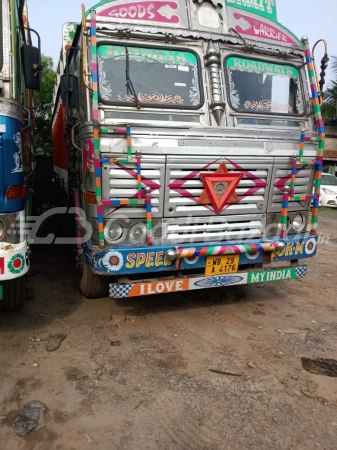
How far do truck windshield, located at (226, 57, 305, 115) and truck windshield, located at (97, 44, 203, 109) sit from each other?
1.39ft

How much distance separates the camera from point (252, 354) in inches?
139

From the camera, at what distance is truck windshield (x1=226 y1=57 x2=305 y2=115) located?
4.20m

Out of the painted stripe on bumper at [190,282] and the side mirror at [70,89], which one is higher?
the side mirror at [70,89]

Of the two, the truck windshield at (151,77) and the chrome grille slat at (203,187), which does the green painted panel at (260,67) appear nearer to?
the truck windshield at (151,77)

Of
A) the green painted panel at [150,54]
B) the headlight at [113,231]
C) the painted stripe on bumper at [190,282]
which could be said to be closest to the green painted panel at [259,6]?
the green painted panel at [150,54]

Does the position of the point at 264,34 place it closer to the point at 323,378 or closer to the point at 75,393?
the point at 323,378

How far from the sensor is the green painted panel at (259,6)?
14.0 feet

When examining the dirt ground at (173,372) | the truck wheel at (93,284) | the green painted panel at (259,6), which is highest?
the green painted panel at (259,6)

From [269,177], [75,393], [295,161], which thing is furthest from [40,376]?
[295,161]

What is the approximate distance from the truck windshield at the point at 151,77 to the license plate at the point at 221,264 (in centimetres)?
155

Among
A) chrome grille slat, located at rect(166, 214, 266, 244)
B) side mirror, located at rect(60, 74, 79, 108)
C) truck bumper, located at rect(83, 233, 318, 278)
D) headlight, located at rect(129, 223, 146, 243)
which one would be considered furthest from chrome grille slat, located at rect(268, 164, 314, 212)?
side mirror, located at rect(60, 74, 79, 108)

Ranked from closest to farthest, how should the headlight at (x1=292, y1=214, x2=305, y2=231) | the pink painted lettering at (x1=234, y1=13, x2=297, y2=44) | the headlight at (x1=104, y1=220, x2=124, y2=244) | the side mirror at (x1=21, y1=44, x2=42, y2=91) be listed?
the side mirror at (x1=21, y1=44, x2=42, y2=91), the headlight at (x1=104, y1=220, x2=124, y2=244), the pink painted lettering at (x1=234, y1=13, x2=297, y2=44), the headlight at (x1=292, y1=214, x2=305, y2=231)

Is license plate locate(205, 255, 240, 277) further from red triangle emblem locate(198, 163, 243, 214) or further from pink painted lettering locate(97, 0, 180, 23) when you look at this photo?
pink painted lettering locate(97, 0, 180, 23)

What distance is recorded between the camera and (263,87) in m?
4.35
